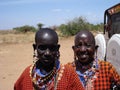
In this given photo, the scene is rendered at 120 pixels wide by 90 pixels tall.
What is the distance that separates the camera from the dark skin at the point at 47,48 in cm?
248

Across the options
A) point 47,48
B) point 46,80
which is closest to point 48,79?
point 46,80

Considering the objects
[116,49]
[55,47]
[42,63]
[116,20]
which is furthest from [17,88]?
[116,20]

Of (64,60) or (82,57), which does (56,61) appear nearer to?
(82,57)

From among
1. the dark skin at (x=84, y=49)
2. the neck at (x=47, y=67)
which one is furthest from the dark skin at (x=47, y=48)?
the dark skin at (x=84, y=49)

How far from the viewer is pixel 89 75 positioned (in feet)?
9.80

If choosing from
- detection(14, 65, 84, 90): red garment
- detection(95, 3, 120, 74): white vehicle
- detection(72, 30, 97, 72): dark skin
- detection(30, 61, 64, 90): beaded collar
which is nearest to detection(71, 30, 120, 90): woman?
detection(72, 30, 97, 72): dark skin

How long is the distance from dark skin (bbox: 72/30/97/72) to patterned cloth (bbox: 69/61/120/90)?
14 centimetres

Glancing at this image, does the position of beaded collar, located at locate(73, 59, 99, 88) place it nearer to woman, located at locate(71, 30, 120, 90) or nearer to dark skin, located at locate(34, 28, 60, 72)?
woman, located at locate(71, 30, 120, 90)

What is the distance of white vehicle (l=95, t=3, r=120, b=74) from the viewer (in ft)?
12.2

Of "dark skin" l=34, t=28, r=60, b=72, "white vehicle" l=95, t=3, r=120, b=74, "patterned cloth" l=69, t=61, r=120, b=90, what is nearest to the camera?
"dark skin" l=34, t=28, r=60, b=72

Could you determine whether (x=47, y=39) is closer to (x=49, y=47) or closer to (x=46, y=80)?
(x=49, y=47)

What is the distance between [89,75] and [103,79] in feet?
0.45

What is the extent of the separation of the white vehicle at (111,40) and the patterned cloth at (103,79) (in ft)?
2.23

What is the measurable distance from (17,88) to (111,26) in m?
3.17
